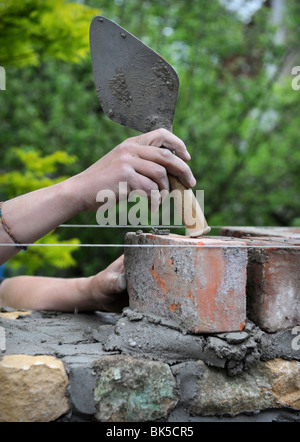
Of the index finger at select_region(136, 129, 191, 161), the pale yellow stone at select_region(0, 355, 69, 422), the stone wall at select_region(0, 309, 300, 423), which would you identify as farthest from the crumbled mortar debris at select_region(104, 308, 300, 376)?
the index finger at select_region(136, 129, 191, 161)

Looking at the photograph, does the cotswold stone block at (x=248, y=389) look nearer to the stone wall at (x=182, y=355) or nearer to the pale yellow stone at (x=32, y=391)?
the stone wall at (x=182, y=355)

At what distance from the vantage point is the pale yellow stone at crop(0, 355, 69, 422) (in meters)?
1.42

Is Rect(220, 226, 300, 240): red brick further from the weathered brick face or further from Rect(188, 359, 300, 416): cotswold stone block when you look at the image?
Rect(188, 359, 300, 416): cotswold stone block

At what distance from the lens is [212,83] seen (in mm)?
5594

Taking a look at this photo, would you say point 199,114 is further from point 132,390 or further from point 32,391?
point 32,391

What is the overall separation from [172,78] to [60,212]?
616mm

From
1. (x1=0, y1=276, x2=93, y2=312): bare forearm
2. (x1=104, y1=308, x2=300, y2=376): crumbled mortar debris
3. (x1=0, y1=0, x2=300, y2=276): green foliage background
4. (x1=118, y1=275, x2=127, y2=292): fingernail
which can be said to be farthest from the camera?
(x1=0, y1=0, x2=300, y2=276): green foliage background

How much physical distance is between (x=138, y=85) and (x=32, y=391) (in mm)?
1083

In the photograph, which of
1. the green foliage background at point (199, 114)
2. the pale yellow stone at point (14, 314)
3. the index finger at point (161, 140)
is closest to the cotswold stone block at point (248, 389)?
the index finger at point (161, 140)

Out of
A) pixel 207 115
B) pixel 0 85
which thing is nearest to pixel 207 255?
pixel 0 85

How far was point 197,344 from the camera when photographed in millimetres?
1545

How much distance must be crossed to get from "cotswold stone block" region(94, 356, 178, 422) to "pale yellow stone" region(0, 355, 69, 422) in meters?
0.12
